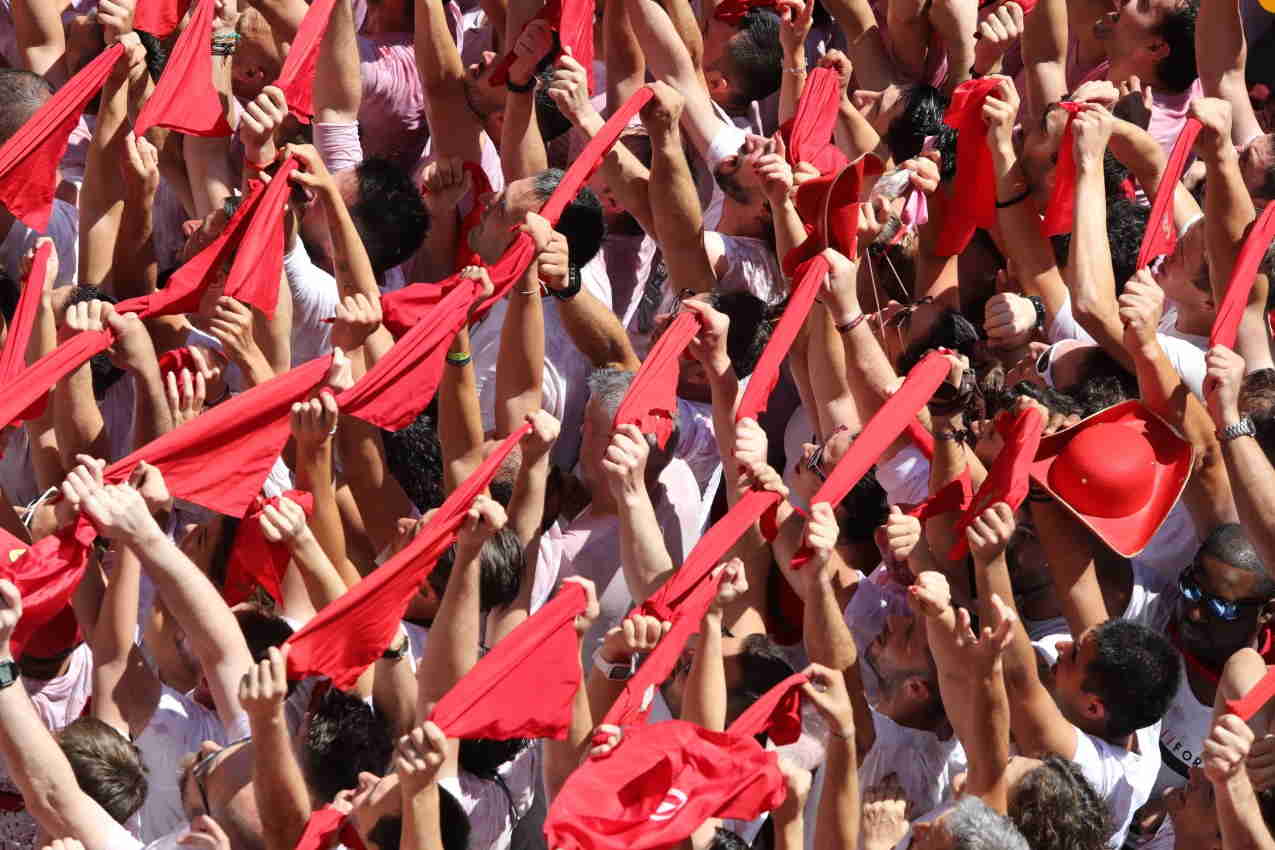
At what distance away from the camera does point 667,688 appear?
5.79 meters

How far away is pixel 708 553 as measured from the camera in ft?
18.4

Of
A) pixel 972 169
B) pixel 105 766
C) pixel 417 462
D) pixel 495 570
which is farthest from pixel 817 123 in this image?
pixel 105 766

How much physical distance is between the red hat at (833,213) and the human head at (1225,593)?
1.17 meters

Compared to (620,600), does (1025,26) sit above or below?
above

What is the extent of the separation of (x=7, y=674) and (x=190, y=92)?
1.97 meters

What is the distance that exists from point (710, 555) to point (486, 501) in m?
0.54

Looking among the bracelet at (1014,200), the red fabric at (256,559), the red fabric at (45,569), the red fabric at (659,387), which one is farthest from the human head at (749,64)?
the red fabric at (45,569)

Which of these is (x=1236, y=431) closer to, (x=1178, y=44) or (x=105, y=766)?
(x=1178, y=44)

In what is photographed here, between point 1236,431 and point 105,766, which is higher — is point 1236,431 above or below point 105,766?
below

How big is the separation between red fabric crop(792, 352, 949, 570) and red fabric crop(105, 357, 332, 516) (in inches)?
48.0

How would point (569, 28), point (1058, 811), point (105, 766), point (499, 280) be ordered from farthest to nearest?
point (569, 28) → point (499, 280) → point (1058, 811) → point (105, 766)

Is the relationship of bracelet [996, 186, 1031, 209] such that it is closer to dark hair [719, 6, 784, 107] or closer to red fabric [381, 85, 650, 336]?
dark hair [719, 6, 784, 107]

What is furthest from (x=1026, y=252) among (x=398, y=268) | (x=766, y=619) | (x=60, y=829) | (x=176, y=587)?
(x=60, y=829)

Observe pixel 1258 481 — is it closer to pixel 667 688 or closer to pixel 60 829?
pixel 667 688
